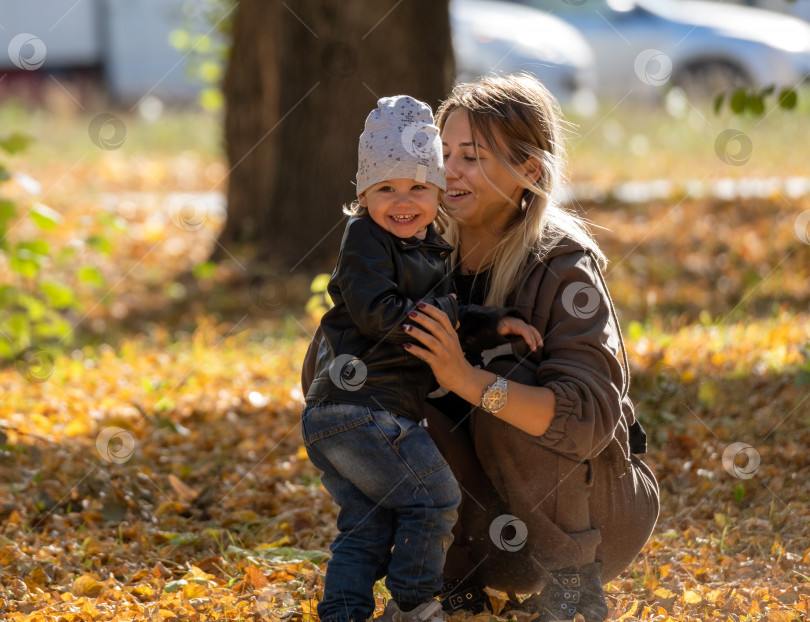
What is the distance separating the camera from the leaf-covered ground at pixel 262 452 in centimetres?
302

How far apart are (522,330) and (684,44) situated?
41.2ft

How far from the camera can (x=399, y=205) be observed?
8.08ft

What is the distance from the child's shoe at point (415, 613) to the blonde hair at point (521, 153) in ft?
2.61

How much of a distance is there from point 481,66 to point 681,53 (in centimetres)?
287

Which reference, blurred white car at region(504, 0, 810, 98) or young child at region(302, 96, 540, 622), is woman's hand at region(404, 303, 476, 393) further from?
blurred white car at region(504, 0, 810, 98)

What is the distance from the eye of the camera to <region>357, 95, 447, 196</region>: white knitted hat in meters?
2.46

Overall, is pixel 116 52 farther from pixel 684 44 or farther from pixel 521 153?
pixel 521 153

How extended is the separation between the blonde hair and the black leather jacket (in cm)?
20

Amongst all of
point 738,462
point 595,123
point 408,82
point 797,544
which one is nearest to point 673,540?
point 797,544

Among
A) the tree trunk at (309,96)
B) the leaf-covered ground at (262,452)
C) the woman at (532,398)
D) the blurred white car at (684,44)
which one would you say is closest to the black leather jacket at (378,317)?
the woman at (532,398)

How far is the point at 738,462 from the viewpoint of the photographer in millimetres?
4012

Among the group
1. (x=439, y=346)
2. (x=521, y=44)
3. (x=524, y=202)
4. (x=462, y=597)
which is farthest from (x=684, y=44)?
(x=439, y=346)

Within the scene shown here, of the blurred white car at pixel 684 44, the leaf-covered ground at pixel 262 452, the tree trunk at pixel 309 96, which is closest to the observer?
the leaf-covered ground at pixel 262 452

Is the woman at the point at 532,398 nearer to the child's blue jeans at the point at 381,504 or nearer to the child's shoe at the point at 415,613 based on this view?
the child's blue jeans at the point at 381,504
